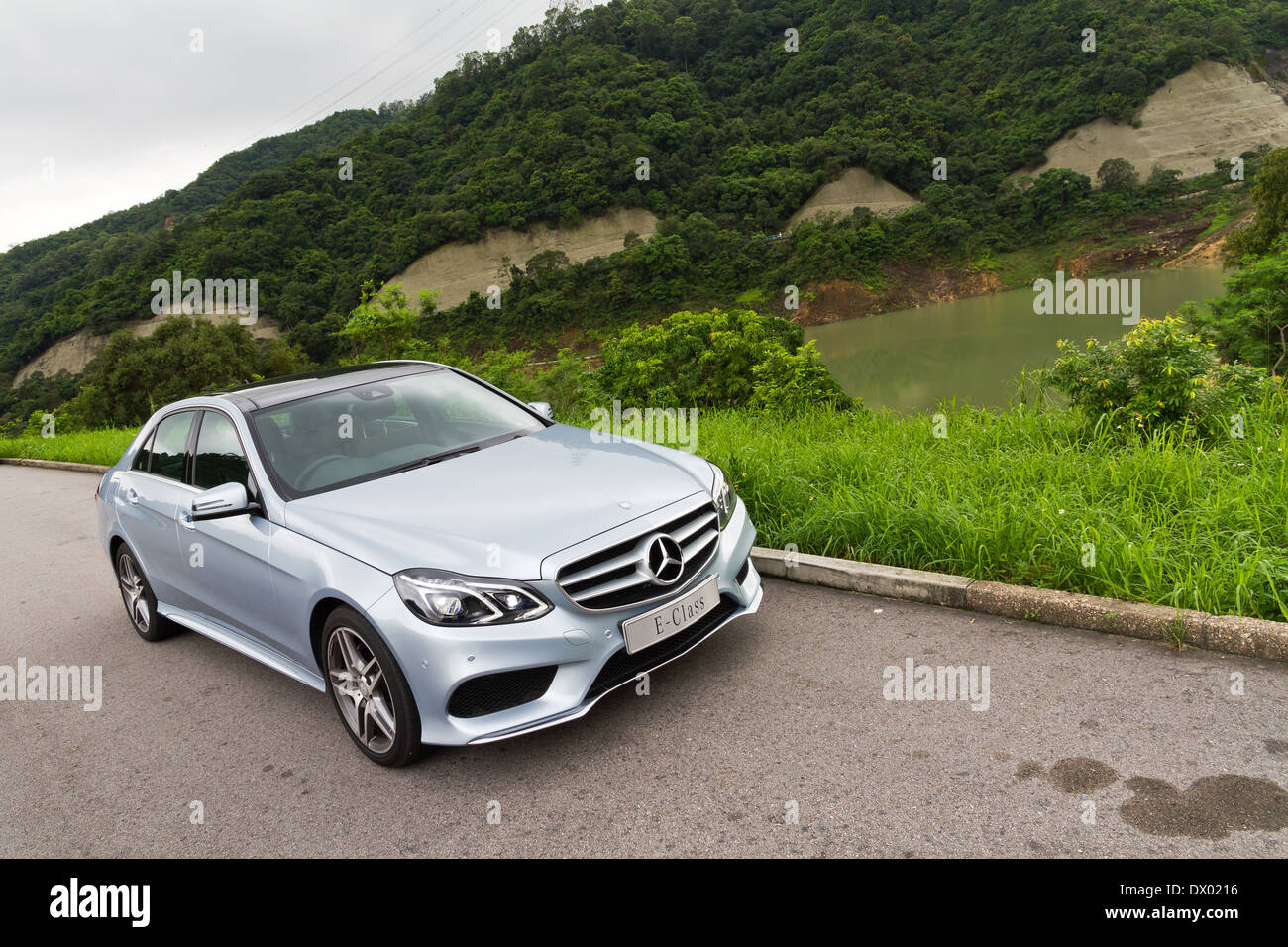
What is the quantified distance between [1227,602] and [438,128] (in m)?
92.9

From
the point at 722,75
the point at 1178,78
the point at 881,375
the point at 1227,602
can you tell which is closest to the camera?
the point at 1227,602

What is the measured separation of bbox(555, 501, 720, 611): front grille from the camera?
130 inches

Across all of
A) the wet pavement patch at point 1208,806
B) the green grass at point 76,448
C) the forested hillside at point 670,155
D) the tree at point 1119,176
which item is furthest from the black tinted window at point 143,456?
the tree at point 1119,176

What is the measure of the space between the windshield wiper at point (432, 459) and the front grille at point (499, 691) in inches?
55.9

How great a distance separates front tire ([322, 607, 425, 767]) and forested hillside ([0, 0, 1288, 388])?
192ft

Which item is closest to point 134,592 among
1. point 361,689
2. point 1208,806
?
point 361,689

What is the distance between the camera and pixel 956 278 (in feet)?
233

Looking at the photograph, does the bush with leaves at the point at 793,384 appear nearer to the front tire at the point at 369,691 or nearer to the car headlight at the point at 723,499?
the car headlight at the point at 723,499

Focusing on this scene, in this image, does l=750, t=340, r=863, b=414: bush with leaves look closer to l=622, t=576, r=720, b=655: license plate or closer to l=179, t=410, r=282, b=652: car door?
l=622, t=576, r=720, b=655: license plate

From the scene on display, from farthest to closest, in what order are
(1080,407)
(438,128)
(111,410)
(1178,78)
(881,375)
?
(438,128), (1178,78), (111,410), (881,375), (1080,407)

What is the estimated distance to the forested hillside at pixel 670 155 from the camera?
221 feet

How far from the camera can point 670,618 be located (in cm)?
353

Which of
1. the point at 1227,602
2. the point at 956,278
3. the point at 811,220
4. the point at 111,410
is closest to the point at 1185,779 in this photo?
the point at 1227,602

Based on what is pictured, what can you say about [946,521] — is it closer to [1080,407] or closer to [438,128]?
[1080,407]
